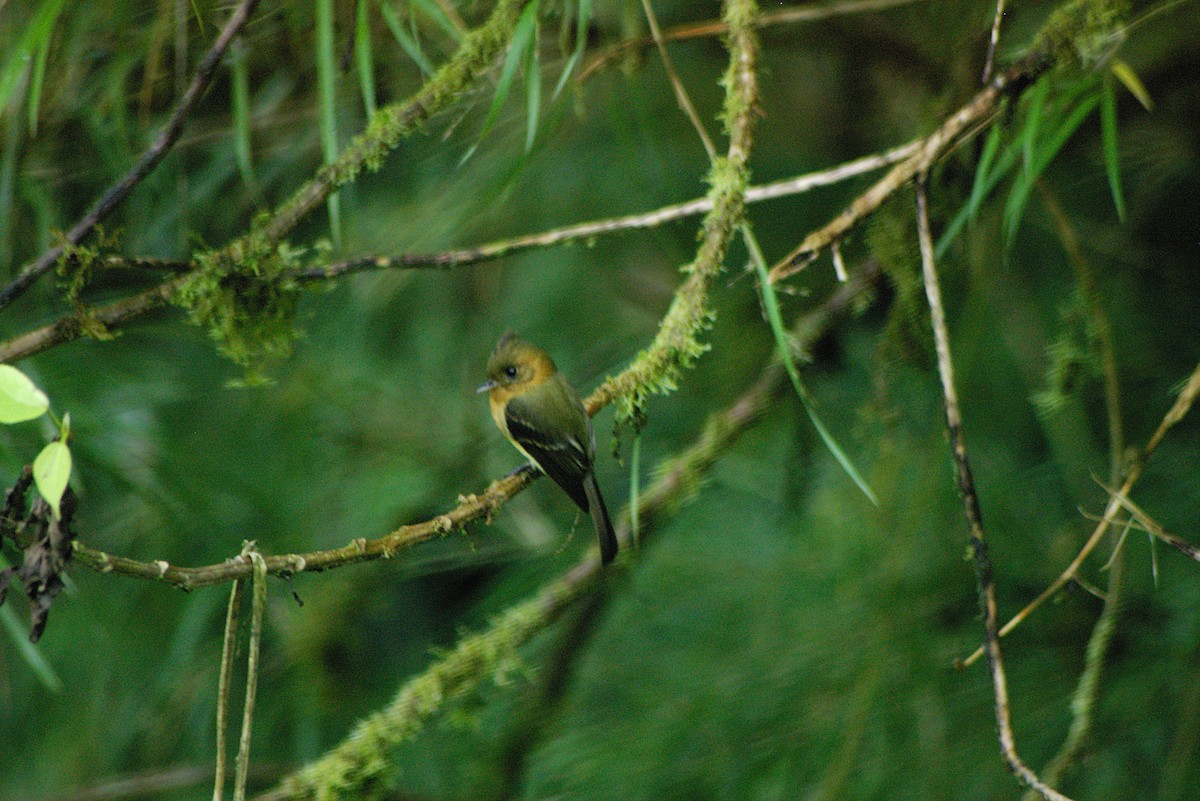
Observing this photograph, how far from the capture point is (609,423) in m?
2.74

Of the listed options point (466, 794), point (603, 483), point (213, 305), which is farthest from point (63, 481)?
point (603, 483)

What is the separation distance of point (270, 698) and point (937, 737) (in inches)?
58.5

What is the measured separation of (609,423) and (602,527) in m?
0.83

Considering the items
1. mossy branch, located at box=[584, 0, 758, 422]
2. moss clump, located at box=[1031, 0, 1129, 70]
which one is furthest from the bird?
moss clump, located at box=[1031, 0, 1129, 70]

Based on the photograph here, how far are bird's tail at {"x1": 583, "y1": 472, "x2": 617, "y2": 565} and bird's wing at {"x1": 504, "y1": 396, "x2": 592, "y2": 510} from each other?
16 mm

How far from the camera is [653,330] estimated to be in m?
2.52

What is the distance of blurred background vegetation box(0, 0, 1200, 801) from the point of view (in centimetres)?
195

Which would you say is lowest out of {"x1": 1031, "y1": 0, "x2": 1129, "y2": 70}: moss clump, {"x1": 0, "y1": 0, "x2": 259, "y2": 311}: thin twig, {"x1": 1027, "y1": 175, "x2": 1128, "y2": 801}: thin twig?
{"x1": 1027, "y1": 175, "x2": 1128, "y2": 801}: thin twig

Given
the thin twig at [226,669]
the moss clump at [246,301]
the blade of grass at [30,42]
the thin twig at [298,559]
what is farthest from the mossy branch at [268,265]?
the thin twig at [226,669]

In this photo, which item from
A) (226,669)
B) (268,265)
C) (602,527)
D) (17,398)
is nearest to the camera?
(17,398)

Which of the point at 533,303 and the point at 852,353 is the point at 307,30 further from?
the point at 852,353

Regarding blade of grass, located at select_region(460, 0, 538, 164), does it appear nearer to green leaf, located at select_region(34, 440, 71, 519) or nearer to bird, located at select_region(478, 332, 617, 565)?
bird, located at select_region(478, 332, 617, 565)

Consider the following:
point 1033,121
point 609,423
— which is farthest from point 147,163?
point 609,423

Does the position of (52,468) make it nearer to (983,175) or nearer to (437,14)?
Answer: (437,14)
